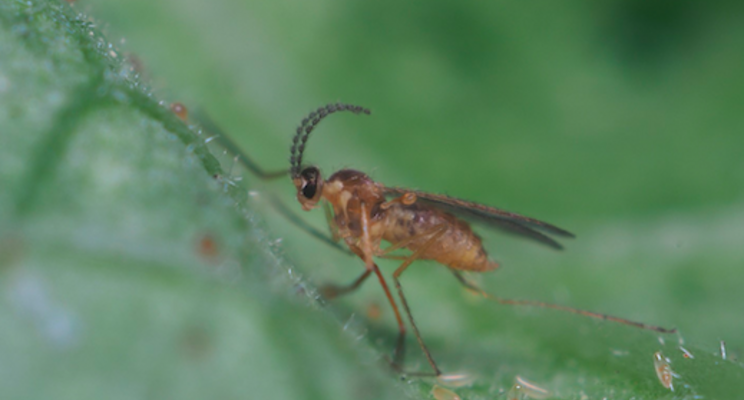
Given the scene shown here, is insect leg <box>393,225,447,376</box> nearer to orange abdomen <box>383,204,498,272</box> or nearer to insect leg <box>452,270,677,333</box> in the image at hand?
orange abdomen <box>383,204,498,272</box>

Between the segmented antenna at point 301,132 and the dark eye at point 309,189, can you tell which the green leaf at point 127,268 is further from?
the dark eye at point 309,189

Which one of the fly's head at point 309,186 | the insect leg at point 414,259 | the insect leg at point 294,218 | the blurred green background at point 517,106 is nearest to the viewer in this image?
the insect leg at point 414,259

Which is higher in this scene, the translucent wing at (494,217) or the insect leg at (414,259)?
the translucent wing at (494,217)

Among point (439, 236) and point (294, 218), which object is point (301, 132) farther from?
point (439, 236)

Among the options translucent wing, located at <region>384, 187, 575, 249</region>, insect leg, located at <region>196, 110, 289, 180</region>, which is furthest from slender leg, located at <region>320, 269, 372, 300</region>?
insect leg, located at <region>196, 110, 289, 180</region>

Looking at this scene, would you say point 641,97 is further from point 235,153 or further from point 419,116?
point 235,153

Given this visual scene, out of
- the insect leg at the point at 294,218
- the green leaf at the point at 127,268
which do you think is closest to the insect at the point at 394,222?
the insect leg at the point at 294,218

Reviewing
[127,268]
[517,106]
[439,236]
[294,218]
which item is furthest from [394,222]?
[127,268]
